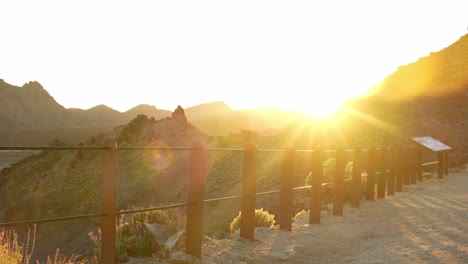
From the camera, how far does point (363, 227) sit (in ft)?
33.0

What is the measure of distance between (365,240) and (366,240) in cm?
2

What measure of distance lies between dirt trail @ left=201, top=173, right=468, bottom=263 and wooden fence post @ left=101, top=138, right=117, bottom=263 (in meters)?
1.71

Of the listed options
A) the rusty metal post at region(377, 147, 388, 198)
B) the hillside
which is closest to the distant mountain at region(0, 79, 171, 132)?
the hillside

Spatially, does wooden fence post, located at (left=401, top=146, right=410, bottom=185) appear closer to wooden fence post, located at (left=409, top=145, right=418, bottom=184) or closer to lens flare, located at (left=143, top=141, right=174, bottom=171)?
wooden fence post, located at (left=409, top=145, right=418, bottom=184)

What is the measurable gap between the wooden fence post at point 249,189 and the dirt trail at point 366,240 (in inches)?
9.8

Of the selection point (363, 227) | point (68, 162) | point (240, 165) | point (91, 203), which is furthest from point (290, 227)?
point (68, 162)

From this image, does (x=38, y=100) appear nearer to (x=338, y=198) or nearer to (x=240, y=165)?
(x=240, y=165)

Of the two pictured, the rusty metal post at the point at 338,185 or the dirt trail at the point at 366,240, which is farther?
the rusty metal post at the point at 338,185

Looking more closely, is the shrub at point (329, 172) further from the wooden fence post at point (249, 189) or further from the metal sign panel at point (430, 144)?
the wooden fence post at point (249, 189)

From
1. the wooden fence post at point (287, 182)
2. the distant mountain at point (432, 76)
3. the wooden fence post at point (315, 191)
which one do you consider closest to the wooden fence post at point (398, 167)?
the wooden fence post at point (315, 191)

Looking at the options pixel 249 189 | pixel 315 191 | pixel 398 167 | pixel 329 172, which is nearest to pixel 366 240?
pixel 315 191

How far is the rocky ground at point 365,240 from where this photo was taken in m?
7.11

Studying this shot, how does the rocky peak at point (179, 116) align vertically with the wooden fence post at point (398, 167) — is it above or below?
above

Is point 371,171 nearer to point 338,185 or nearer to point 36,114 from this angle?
point 338,185
